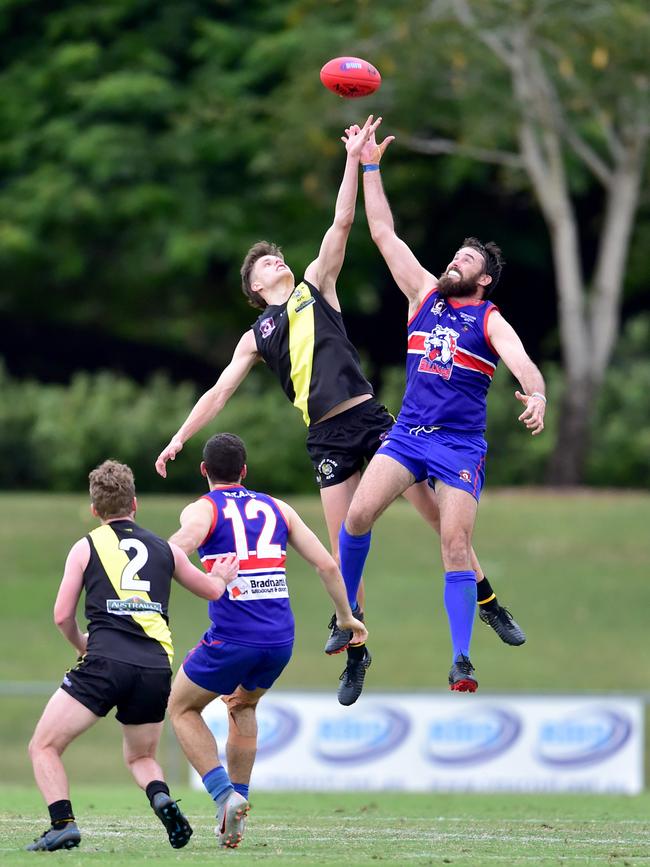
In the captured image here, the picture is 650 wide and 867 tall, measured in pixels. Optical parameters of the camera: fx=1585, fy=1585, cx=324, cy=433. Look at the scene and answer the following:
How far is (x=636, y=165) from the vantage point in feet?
85.0

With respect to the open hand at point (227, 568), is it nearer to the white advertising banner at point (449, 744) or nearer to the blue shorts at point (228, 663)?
the blue shorts at point (228, 663)

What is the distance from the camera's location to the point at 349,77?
31.8 feet

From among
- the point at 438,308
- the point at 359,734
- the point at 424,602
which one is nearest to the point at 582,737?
the point at 359,734

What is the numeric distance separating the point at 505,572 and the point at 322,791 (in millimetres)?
8480

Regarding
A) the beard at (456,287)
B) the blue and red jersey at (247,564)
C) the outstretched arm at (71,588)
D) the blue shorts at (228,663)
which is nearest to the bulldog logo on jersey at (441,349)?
Result: the beard at (456,287)

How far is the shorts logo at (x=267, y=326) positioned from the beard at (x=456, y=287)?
1.08 metres

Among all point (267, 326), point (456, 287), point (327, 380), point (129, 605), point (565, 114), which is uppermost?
point (565, 114)

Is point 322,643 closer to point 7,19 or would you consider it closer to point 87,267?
point 87,267

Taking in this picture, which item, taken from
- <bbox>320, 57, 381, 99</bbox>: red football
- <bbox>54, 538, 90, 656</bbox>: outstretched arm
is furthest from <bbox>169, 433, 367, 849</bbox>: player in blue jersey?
<bbox>320, 57, 381, 99</bbox>: red football

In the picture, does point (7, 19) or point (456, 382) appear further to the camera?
point (7, 19)

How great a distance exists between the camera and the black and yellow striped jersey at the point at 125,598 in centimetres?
812

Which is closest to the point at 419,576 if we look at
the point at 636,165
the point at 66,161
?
the point at 636,165

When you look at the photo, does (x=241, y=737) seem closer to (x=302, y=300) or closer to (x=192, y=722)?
(x=192, y=722)

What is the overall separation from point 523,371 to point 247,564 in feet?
6.16
